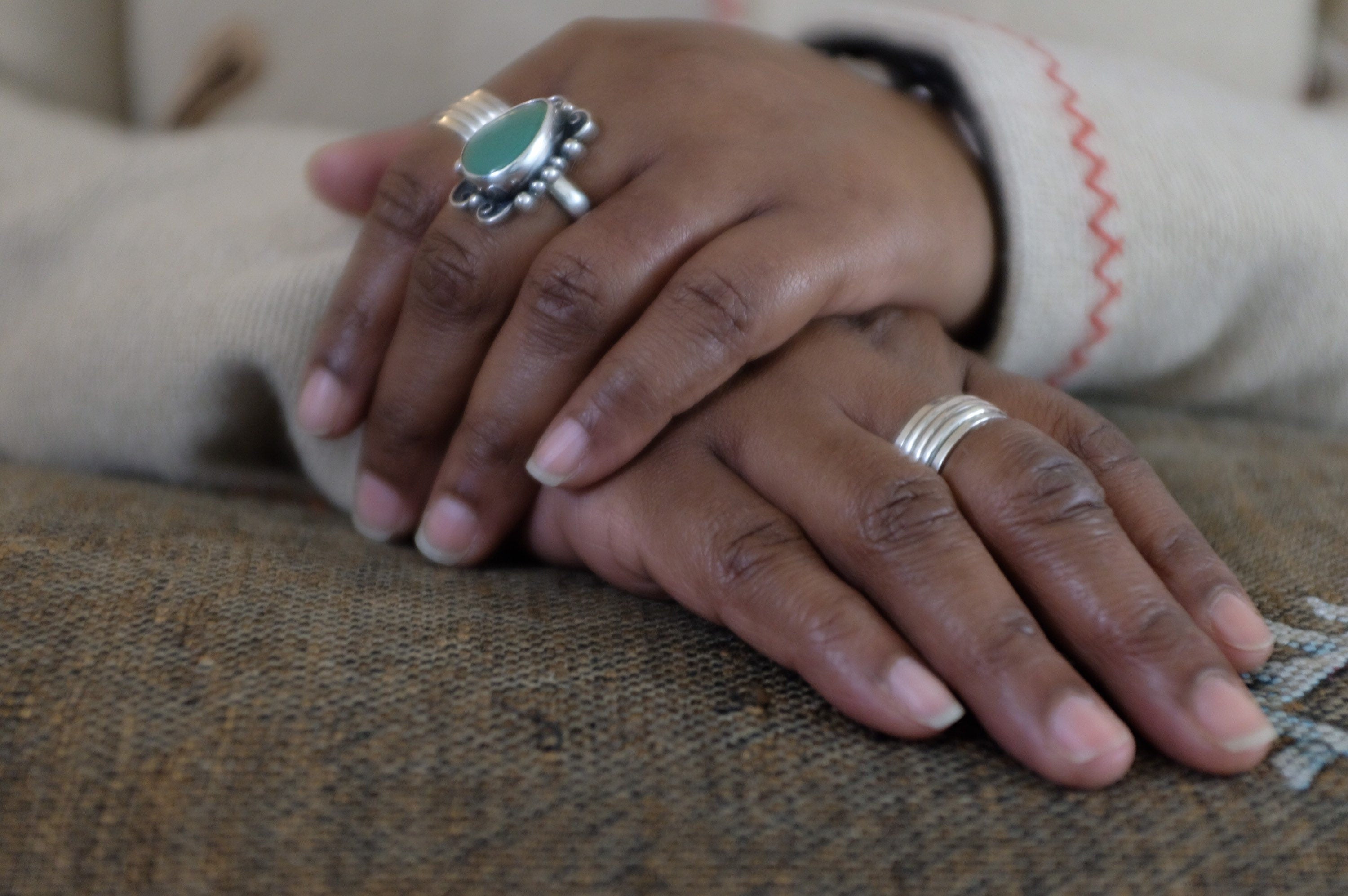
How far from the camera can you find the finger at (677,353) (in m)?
0.46

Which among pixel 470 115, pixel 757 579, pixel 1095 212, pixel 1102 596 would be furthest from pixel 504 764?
pixel 1095 212

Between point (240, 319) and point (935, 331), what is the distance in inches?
15.5

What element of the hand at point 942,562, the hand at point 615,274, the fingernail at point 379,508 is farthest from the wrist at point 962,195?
the fingernail at point 379,508

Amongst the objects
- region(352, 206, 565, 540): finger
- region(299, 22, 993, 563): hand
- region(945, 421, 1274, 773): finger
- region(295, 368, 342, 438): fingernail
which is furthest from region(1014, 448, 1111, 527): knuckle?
region(295, 368, 342, 438): fingernail

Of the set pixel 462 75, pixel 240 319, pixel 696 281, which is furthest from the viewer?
pixel 462 75

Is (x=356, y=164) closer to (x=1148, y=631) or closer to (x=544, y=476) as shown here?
(x=544, y=476)

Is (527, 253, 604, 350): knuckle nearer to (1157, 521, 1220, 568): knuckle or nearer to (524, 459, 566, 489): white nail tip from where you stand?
(524, 459, 566, 489): white nail tip

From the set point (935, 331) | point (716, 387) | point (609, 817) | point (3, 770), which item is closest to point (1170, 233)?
point (935, 331)

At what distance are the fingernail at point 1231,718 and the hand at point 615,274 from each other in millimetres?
237

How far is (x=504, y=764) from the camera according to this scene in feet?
1.12

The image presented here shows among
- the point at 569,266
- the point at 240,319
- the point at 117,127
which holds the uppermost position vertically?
the point at 569,266

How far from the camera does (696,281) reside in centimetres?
47

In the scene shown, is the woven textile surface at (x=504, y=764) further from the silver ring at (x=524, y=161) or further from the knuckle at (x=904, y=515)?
the silver ring at (x=524, y=161)

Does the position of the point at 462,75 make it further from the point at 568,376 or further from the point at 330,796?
the point at 330,796
